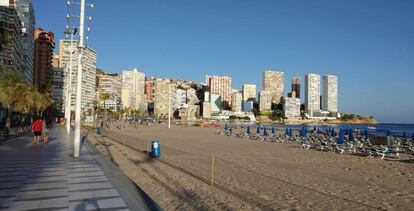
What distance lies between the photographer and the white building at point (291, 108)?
18810cm

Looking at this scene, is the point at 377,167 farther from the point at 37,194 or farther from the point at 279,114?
the point at 279,114

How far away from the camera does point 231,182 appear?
10.4 m

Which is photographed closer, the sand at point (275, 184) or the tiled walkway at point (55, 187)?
the tiled walkway at point (55, 187)

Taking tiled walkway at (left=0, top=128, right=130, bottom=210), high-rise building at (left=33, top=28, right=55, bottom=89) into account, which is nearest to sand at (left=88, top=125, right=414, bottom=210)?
tiled walkway at (left=0, top=128, right=130, bottom=210)

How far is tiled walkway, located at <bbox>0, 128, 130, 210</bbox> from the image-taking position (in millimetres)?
6547

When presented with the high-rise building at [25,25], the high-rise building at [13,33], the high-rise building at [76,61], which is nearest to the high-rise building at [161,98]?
the high-rise building at [25,25]

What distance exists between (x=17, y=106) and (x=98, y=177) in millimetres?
31409

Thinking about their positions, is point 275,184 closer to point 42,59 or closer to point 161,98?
point 42,59

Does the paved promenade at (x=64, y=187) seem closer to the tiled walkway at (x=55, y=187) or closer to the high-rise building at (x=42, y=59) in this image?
the tiled walkway at (x=55, y=187)

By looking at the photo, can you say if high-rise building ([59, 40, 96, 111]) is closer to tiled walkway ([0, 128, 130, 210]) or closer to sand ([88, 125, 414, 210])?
tiled walkway ([0, 128, 130, 210])

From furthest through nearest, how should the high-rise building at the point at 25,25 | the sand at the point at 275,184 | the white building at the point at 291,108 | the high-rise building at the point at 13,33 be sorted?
the white building at the point at 291,108
the high-rise building at the point at 25,25
the high-rise building at the point at 13,33
the sand at the point at 275,184

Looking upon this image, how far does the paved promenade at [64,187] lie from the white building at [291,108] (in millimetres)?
178768

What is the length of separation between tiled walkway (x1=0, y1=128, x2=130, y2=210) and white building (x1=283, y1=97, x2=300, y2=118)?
179 m

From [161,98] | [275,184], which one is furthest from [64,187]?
[161,98]
